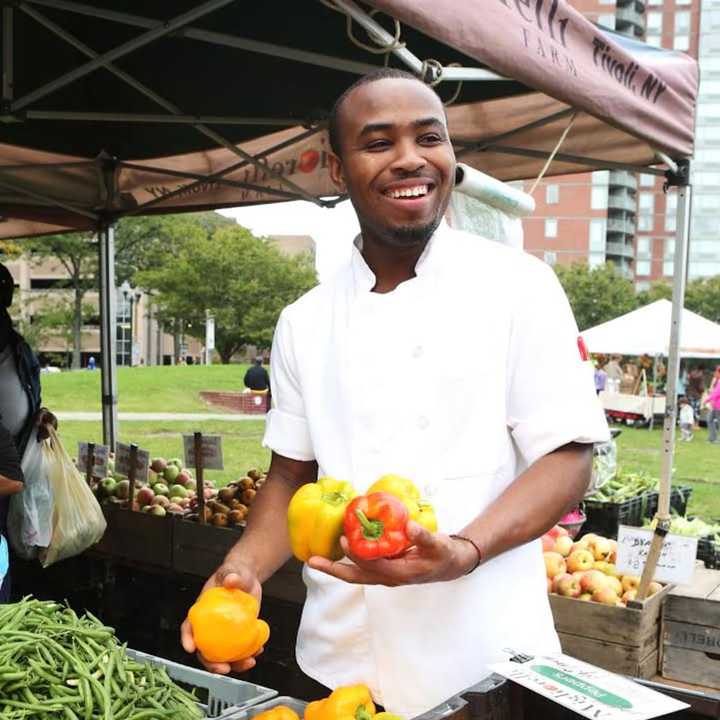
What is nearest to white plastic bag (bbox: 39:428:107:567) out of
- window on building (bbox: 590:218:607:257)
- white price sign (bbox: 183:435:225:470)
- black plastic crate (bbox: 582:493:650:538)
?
white price sign (bbox: 183:435:225:470)

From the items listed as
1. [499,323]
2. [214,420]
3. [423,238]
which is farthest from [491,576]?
[214,420]

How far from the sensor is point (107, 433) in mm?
7074

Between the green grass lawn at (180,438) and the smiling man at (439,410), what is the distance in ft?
35.5

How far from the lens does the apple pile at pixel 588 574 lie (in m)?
4.13

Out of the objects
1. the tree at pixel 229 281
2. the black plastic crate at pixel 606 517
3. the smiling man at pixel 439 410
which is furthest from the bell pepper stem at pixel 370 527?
the tree at pixel 229 281

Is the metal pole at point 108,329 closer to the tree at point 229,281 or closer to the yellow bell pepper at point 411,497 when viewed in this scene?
the yellow bell pepper at point 411,497

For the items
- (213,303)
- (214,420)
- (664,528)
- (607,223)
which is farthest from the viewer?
(607,223)

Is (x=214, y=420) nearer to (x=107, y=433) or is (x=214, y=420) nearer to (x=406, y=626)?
(x=107, y=433)

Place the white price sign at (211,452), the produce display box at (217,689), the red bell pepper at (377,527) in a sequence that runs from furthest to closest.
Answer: the white price sign at (211,452) < the produce display box at (217,689) < the red bell pepper at (377,527)

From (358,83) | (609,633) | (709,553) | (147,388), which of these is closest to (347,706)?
(358,83)

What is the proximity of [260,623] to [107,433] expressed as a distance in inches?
216

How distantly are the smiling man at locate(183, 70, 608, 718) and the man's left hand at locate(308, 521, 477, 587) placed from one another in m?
0.14

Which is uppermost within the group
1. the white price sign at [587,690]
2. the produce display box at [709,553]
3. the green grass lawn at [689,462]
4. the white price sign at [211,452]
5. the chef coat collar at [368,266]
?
the chef coat collar at [368,266]

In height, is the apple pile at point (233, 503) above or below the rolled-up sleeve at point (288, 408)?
below
